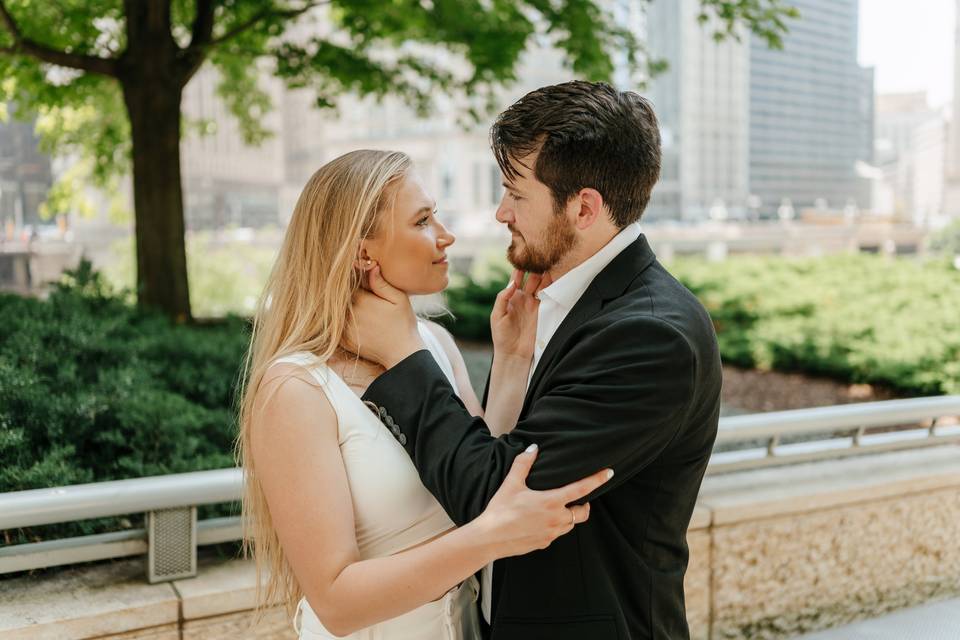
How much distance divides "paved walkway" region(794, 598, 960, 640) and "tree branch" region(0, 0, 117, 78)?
7.54 m

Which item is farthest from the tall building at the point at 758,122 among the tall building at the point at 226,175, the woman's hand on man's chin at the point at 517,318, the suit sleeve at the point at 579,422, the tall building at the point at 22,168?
the suit sleeve at the point at 579,422

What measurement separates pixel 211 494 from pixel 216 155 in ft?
322

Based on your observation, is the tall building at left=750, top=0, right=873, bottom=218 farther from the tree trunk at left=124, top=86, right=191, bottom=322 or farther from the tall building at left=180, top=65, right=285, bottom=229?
the tree trunk at left=124, top=86, right=191, bottom=322

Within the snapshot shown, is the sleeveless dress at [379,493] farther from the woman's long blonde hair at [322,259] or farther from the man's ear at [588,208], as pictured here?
the man's ear at [588,208]

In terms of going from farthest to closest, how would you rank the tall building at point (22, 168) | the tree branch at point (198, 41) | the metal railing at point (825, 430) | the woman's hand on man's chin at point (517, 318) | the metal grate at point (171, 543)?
the tall building at point (22, 168)
the tree branch at point (198, 41)
the metal railing at point (825, 430)
the metal grate at point (171, 543)
the woman's hand on man's chin at point (517, 318)

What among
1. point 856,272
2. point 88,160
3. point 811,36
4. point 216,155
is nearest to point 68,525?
point 856,272

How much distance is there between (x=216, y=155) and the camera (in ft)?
313

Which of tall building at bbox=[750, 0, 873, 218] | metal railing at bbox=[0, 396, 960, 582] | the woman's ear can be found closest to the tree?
metal railing at bbox=[0, 396, 960, 582]

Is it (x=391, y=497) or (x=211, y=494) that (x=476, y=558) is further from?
(x=211, y=494)

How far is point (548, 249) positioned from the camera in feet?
7.22

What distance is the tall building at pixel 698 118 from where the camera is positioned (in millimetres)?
123062

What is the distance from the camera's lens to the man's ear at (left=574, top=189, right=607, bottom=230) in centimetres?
210

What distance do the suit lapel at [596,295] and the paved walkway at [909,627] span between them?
8.53 feet

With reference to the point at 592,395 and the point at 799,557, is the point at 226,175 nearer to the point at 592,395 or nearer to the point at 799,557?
the point at 799,557
